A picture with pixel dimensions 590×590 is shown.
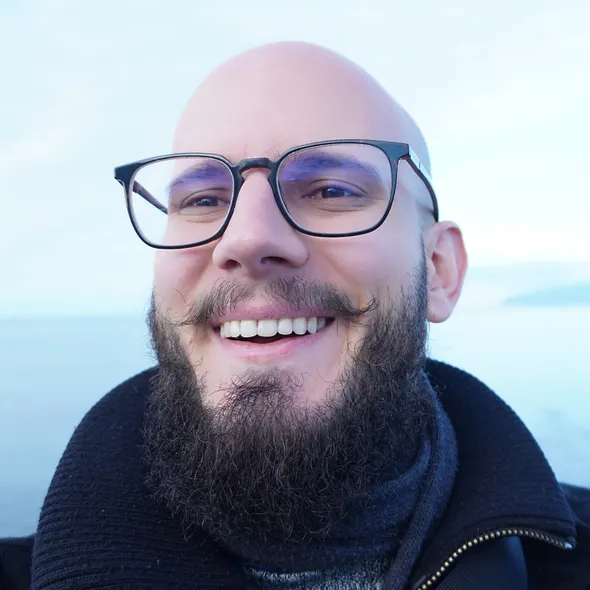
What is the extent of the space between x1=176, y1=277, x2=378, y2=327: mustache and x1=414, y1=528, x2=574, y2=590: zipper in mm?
551

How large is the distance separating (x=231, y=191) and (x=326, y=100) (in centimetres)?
32

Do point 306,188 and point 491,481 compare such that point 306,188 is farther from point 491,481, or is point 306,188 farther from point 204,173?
point 491,481

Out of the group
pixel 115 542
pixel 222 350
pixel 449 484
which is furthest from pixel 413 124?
pixel 115 542

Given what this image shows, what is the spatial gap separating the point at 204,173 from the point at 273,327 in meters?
0.40

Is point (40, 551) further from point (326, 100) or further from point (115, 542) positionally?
point (326, 100)

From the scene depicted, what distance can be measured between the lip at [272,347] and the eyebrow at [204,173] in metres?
0.35

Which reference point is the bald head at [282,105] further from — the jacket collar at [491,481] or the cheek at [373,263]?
the jacket collar at [491,481]

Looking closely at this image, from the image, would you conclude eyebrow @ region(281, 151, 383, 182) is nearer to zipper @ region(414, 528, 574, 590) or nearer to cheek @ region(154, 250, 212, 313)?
cheek @ region(154, 250, 212, 313)

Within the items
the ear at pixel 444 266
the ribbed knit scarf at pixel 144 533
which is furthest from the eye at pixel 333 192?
the ribbed knit scarf at pixel 144 533

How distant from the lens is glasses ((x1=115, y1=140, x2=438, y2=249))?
3.46ft

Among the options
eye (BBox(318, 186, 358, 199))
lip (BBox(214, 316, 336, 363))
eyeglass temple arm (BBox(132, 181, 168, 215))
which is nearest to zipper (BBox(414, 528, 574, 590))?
lip (BBox(214, 316, 336, 363))

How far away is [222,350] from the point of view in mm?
1090

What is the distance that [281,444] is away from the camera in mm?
Answer: 987

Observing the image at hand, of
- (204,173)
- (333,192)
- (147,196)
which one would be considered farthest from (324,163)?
(147,196)
